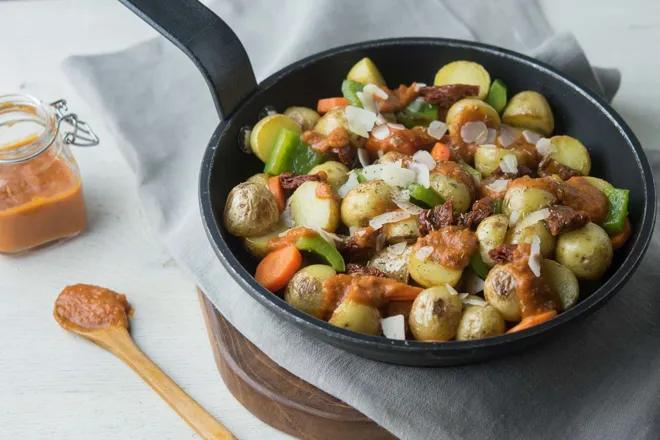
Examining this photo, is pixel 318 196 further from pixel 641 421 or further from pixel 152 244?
pixel 641 421

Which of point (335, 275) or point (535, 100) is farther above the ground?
point (535, 100)

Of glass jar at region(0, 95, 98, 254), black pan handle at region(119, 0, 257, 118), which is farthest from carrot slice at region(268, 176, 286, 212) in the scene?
glass jar at region(0, 95, 98, 254)

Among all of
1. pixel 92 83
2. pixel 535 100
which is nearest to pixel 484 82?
pixel 535 100

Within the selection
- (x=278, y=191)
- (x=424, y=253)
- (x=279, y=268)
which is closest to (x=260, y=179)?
(x=278, y=191)

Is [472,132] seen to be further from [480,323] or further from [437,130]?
[480,323]

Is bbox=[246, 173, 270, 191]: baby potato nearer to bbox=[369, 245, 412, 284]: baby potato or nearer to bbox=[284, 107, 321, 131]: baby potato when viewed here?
A: bbox=[284, 107, 321, 131]: baby potato

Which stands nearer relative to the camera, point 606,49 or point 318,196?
point 318,196
